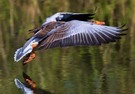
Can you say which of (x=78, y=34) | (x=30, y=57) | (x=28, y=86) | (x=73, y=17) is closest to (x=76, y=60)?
(x=73, y=17)

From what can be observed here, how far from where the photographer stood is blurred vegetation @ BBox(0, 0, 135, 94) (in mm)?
6121

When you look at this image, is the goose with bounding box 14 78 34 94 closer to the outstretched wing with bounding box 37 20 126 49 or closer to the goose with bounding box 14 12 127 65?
the goose with bounding box 14 12 127 65

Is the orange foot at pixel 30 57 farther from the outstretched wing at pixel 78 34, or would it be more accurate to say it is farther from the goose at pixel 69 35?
the outstretched wing at pixel 78 34

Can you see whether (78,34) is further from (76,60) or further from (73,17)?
(76,60)

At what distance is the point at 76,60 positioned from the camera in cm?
730

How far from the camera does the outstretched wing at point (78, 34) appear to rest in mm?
6164

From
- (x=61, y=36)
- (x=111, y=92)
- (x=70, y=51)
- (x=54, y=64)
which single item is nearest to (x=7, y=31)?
(x=70, y=51)

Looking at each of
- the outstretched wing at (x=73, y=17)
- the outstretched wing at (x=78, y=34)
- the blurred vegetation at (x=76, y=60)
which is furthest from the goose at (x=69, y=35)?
the blurred vegetation at (x=76, y=60)

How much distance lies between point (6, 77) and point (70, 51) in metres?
1.71

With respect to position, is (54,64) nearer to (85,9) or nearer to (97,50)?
(97,50)

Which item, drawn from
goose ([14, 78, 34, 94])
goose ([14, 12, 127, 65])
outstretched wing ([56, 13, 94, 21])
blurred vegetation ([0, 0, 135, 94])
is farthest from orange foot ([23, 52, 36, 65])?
outstretched wing ([56, 13, 94, 21])

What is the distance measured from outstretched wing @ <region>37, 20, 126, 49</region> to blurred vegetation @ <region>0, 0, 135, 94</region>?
418 mm

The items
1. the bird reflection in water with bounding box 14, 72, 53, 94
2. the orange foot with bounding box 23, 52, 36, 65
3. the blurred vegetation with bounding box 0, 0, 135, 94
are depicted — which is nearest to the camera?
the bird reflection in water with bounding box 14, 72, 53, 94

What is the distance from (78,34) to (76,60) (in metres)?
1.02
